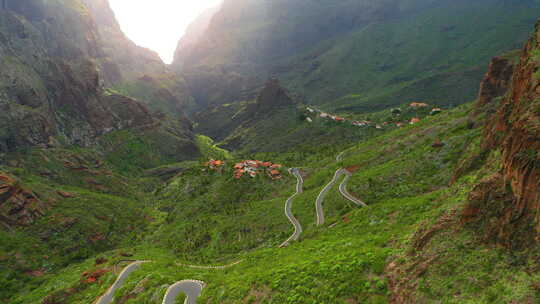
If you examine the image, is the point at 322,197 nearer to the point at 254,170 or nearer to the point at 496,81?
the point at 254,170

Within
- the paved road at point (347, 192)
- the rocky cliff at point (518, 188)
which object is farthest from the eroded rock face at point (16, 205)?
the rocky cliff at point (518, 188)

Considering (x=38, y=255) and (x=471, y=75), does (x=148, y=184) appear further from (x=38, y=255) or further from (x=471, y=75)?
(x=471, y=75)

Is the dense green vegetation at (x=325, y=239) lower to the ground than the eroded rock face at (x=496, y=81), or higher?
lower

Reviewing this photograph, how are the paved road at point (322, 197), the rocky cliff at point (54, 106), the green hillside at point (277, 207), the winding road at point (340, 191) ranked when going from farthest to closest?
the rocky cliff at point (54, 106) < the paved road at point (322, 197) < the winding road at point (340, 191) < the green hillside at point (277, 207)

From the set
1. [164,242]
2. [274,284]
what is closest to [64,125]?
[164,242]

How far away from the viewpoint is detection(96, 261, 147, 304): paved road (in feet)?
122

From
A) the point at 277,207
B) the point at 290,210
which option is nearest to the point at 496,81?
the point at 290,210

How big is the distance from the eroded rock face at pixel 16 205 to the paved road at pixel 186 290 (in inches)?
2326

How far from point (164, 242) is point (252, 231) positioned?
24185 millimetres

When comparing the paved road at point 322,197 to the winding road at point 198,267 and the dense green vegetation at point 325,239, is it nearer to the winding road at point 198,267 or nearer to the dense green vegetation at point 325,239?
the winding road at point 198,267

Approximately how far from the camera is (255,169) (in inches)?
3627

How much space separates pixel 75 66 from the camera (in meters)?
162

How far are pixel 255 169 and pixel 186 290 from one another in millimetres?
61336

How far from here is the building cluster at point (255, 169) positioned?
3433 inches
